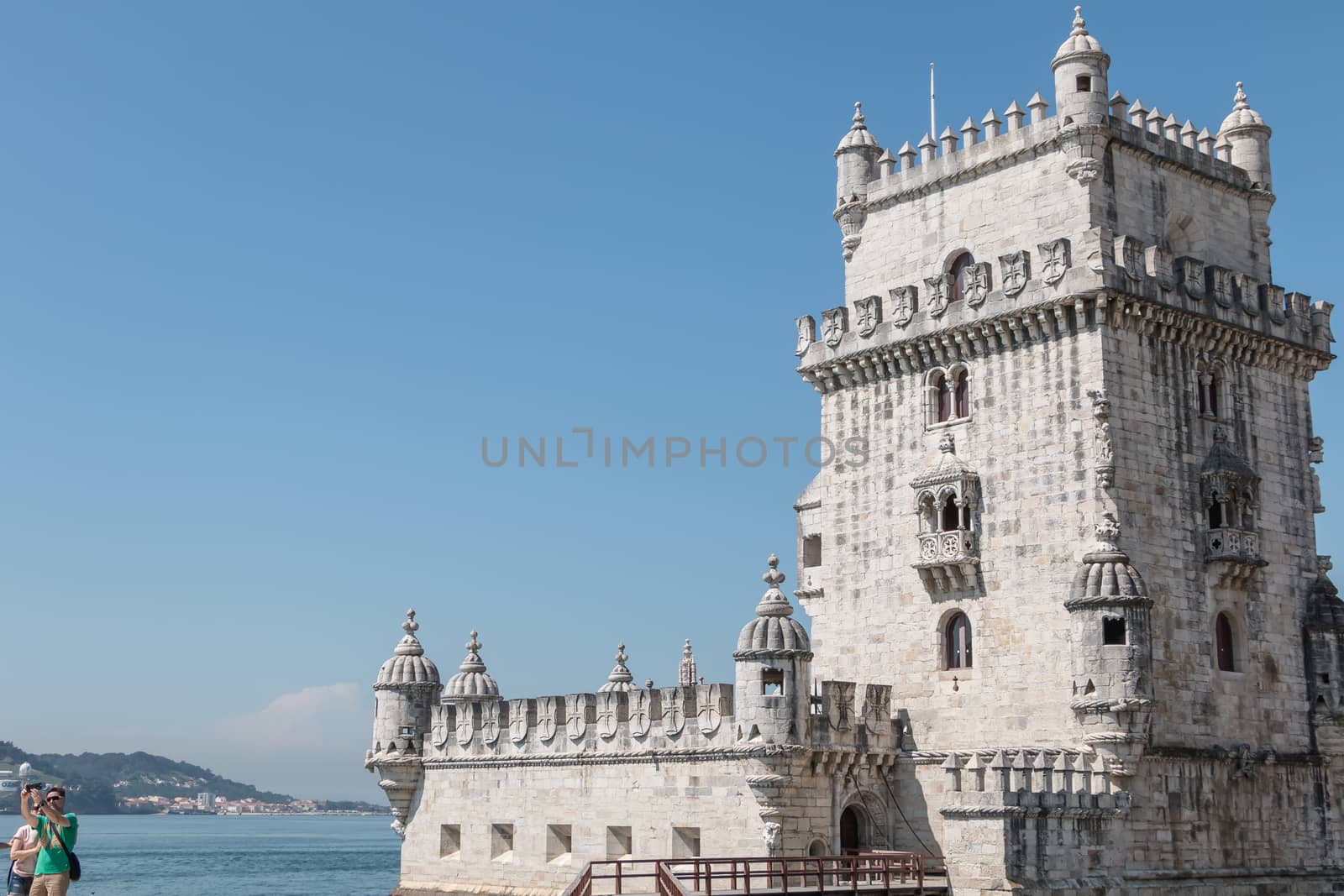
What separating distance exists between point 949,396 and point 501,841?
748 inches

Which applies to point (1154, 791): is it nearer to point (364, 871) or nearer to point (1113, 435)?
point (1113, 435)

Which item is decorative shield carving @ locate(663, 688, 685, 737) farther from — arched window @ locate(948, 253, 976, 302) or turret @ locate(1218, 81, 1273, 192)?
turret @ locate(1218, 81, 1273, 192)

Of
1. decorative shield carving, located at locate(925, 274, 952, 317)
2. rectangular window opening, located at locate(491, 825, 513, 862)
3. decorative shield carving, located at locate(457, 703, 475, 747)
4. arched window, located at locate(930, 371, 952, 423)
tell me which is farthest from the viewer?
decorative shield carving, located at locate(457, 703, 475, 747)

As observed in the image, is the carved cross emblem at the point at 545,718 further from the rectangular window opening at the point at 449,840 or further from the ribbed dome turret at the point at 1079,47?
the ribbed dome turret at the point at 1079,47

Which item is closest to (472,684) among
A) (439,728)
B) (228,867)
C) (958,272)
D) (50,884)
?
(439,728)

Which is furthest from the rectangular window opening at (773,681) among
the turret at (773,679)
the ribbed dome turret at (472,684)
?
the ribbed dome turret at (472,684)

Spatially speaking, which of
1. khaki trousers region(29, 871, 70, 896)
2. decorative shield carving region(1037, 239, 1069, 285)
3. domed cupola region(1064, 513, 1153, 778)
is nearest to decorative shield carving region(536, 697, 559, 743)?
domed cupola region(1064, 513, 1153, 778)

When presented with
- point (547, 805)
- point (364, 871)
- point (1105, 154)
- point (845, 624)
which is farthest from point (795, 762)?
point (364, 871)

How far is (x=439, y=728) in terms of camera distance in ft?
169

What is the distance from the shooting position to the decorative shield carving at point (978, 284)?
4325cm

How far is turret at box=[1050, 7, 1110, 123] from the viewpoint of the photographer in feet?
140

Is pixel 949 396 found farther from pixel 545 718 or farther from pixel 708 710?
pixel 545 718

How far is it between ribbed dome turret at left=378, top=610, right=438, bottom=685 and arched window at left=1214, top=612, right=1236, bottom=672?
24343 mm

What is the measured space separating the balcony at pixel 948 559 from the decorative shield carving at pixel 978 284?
20.2 feet
